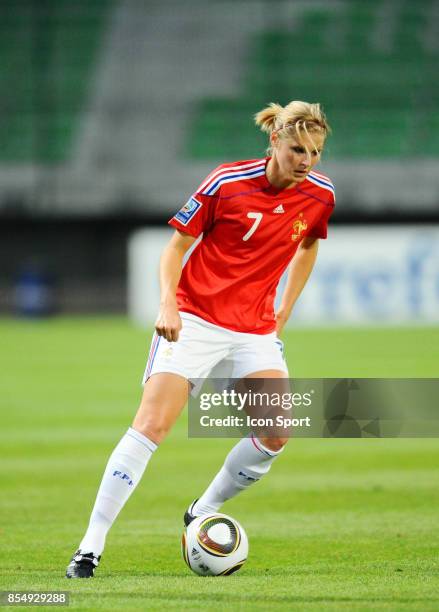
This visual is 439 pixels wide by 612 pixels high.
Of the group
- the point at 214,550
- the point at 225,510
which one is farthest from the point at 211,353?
the point at 225,510

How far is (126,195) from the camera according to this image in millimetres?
27578

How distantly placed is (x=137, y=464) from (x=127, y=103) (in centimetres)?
2509

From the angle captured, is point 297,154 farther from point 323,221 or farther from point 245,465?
point 245,465

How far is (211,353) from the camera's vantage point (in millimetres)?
5430

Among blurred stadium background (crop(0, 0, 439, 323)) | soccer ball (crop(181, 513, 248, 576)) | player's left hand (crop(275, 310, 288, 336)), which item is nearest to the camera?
soccer ball (crop(181, 513, 248, 576))

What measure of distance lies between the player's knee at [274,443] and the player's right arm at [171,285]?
0.76 meters

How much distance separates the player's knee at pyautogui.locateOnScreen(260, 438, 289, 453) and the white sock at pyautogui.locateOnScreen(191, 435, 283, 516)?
17mm

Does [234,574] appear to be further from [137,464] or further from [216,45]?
[216,45]

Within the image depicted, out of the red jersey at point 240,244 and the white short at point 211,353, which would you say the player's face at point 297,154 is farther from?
the white short at point 211,353

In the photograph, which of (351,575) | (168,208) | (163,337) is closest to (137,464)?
(163,337)

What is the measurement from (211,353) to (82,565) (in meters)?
1.11

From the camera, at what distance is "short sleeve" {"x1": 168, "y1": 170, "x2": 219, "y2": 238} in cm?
534

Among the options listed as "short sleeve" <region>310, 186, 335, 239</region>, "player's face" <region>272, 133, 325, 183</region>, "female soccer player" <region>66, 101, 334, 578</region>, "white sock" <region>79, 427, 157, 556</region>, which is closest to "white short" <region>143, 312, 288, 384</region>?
"female soccer player" <region>66, 101, 334, 578</region>

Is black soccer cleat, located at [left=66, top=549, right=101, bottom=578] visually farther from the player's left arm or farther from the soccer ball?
the player's left arm
